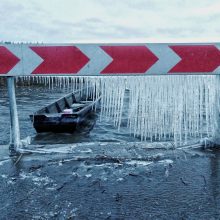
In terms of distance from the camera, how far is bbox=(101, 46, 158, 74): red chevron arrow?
3.87 m

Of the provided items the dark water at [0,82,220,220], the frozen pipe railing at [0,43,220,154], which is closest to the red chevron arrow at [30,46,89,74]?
the frozen pipe railing at [0,43,220,154]

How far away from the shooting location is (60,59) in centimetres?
387

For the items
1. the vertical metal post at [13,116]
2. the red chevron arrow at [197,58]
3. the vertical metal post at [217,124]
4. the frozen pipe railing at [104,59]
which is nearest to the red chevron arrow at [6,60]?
the frozen pipe railing at [104,59]

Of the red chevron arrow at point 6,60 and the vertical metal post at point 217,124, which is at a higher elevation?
the red chevron arrow at point 6,60

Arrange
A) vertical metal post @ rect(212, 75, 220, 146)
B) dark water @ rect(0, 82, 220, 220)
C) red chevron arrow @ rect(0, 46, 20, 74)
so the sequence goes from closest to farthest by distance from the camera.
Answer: dark water @ rect(0, 82, 220, 220) < red chevron arrow @ rect(0, 46, 20, 74) < vertical metal post @ rect(212, 75, 220, 146)

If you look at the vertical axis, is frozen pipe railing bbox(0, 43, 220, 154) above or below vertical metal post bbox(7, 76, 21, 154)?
above

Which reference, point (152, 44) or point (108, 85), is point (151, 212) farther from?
point (108, 85)

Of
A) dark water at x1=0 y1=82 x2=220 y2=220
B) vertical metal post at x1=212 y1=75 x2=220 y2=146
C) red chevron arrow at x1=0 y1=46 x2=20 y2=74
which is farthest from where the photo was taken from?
vertical metal post at x1=212 y1=75 x2=220 y2=146

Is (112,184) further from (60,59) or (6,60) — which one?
(6,60)

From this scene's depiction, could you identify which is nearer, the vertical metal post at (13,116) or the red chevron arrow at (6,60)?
the red chevron arrow at (6,60)

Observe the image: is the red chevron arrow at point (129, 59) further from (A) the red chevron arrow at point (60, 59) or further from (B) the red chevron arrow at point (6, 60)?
(B) the red chevron arrow at point (6, 60)

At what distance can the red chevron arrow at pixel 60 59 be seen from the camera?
3.85 meters

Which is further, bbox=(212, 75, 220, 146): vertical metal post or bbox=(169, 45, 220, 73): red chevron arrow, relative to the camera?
bbox=(212, 75, 220, 146): vertical metal post

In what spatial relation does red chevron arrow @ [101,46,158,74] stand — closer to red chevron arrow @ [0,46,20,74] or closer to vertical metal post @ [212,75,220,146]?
vertical metal post @ [212,75,220,146]
